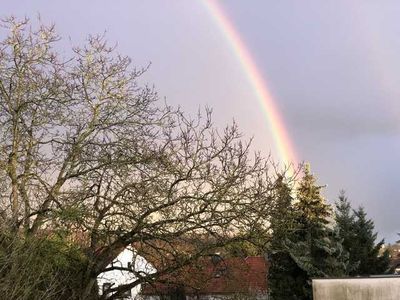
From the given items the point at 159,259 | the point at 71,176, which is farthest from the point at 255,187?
the point at 71,176

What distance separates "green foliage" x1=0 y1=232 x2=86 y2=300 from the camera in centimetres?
847

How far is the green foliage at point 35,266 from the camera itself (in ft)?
27.8

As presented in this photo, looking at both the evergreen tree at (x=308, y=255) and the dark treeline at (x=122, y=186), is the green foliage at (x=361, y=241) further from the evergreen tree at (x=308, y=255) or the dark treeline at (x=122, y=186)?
the dark treeline at (x=122, y=186)

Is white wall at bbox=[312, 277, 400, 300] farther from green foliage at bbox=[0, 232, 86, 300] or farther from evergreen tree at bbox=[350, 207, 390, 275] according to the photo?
evergreen tree at bbox=[350, 207, 390, 275]

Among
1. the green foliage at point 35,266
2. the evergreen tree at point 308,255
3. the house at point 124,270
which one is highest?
the evergreen tree at point 308,255

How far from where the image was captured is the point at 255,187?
1379 cm

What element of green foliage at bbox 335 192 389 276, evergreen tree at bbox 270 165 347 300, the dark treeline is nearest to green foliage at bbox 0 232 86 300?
the dark treeline

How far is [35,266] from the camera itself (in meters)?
9.91

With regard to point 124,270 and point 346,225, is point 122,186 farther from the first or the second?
point 346,225

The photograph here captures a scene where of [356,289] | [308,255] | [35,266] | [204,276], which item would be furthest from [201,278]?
[308,255]

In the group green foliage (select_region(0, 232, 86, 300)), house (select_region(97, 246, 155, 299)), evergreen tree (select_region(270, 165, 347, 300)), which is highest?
evergreen tree (select_region(270, 165, 347, 300))

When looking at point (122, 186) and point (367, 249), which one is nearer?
point (122, 186)

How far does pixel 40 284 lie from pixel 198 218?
4.61m

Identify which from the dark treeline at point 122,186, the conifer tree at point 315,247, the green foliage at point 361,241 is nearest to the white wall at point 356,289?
the dark treeline at point 122,186
